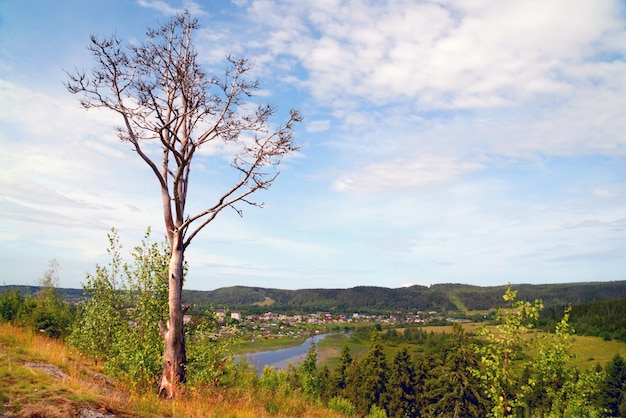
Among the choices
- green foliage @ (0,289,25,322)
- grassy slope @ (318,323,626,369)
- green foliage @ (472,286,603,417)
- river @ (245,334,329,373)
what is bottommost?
grassy slope @ (318,323,626,369)

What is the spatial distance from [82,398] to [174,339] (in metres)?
2.96

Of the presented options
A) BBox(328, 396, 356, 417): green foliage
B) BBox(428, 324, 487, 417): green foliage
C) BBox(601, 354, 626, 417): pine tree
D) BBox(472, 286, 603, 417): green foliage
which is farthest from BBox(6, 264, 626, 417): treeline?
BBox(601, 354, 626, 417): pine tree

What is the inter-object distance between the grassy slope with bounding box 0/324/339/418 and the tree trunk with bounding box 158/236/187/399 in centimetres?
51

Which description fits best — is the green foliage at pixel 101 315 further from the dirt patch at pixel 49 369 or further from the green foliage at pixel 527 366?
the green foliage at pixel 527 366

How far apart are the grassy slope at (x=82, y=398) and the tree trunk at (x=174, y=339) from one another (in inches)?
20.2

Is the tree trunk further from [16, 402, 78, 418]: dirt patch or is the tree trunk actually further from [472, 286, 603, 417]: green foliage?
[472, 286, 603, 417]: green foliage

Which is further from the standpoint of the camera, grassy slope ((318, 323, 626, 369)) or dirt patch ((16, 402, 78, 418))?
grassy slope ((318, 323, 626, 369))

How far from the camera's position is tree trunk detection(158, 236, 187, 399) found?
9.79 metres

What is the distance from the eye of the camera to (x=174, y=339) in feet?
33.2

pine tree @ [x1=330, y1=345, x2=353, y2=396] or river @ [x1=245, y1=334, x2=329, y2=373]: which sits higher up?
pine tree @ [x1=330, y1=345, x2=353, y2=396]

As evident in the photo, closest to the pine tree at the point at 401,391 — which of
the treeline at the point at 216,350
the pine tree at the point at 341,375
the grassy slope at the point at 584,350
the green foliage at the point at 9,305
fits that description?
the pine tree at the point at 341,375

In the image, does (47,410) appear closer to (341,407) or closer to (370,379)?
(341,407)

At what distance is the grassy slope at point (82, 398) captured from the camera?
6680mm

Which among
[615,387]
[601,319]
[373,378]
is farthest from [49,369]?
[601,319]
